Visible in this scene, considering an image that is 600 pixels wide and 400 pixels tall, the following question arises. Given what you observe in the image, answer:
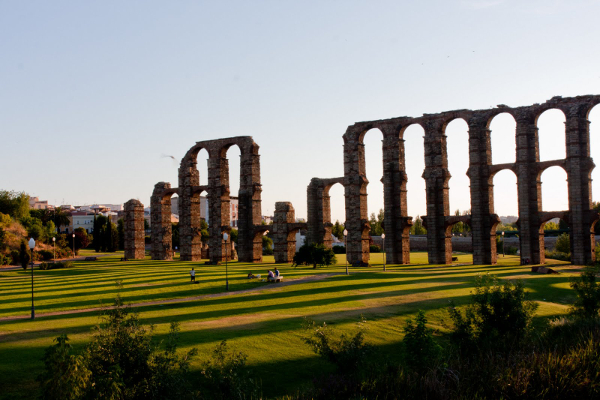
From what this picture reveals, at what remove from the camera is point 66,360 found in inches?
376

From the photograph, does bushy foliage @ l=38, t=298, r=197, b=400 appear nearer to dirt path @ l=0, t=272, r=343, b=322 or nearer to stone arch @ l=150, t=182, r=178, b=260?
dirt path @ l=0, t=272, r=343, b=322

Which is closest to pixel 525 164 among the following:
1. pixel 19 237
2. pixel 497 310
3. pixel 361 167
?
pixel 361 167

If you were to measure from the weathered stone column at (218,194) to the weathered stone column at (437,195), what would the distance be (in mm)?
19042

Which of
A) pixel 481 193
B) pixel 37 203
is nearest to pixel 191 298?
pixel 481 193

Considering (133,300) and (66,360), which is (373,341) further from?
(133,300)

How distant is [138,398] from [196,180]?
47443 mm

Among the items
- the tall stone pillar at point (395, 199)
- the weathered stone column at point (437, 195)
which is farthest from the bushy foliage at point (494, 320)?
the tall stone pillar at point (395, 199)

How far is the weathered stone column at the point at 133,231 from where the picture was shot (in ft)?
195

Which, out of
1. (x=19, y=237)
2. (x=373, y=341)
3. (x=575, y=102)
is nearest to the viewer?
(x=373, y=341)

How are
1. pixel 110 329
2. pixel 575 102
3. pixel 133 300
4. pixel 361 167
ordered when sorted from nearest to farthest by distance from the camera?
pixel 110 329 → pixel 133 300 → pixel 575 102 → pixel 361 167

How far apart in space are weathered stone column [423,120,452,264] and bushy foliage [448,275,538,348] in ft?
97.2

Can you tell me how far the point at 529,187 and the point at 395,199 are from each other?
36.5 ft

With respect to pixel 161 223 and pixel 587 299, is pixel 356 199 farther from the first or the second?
pixel 587 299

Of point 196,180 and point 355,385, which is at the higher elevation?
point 196,180
